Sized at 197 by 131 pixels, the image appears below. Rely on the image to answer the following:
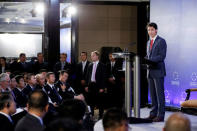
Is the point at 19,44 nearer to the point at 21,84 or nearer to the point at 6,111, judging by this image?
the point at 21,84

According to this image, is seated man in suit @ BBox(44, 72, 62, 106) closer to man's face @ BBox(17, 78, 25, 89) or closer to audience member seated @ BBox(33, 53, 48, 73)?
man's face @ BBox(17, 78, 25, 89)

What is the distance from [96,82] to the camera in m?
8.14

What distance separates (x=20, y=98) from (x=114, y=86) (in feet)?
11.5

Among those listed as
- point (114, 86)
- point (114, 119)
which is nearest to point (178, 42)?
point (114, 86)

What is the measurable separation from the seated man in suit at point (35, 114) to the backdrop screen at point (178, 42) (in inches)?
181

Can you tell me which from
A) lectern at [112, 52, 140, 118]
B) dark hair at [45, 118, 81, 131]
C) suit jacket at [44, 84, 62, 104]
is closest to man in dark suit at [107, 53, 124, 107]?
suit jacket at [44, 84, 62, 104]

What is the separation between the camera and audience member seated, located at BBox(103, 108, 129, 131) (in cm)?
244

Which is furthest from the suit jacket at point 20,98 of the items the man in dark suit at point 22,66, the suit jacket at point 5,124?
the man in dark suit at point 22,66

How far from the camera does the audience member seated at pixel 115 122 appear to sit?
2436 mm

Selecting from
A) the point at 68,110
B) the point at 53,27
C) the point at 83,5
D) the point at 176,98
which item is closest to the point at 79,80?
the point at 53,27

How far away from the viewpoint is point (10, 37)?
13.9 m

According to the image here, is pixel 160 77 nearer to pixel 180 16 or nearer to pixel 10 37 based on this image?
pixel 180 16

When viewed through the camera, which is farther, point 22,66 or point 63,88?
point 22,66

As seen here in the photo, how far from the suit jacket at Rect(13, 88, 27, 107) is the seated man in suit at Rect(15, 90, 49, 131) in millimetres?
2895
